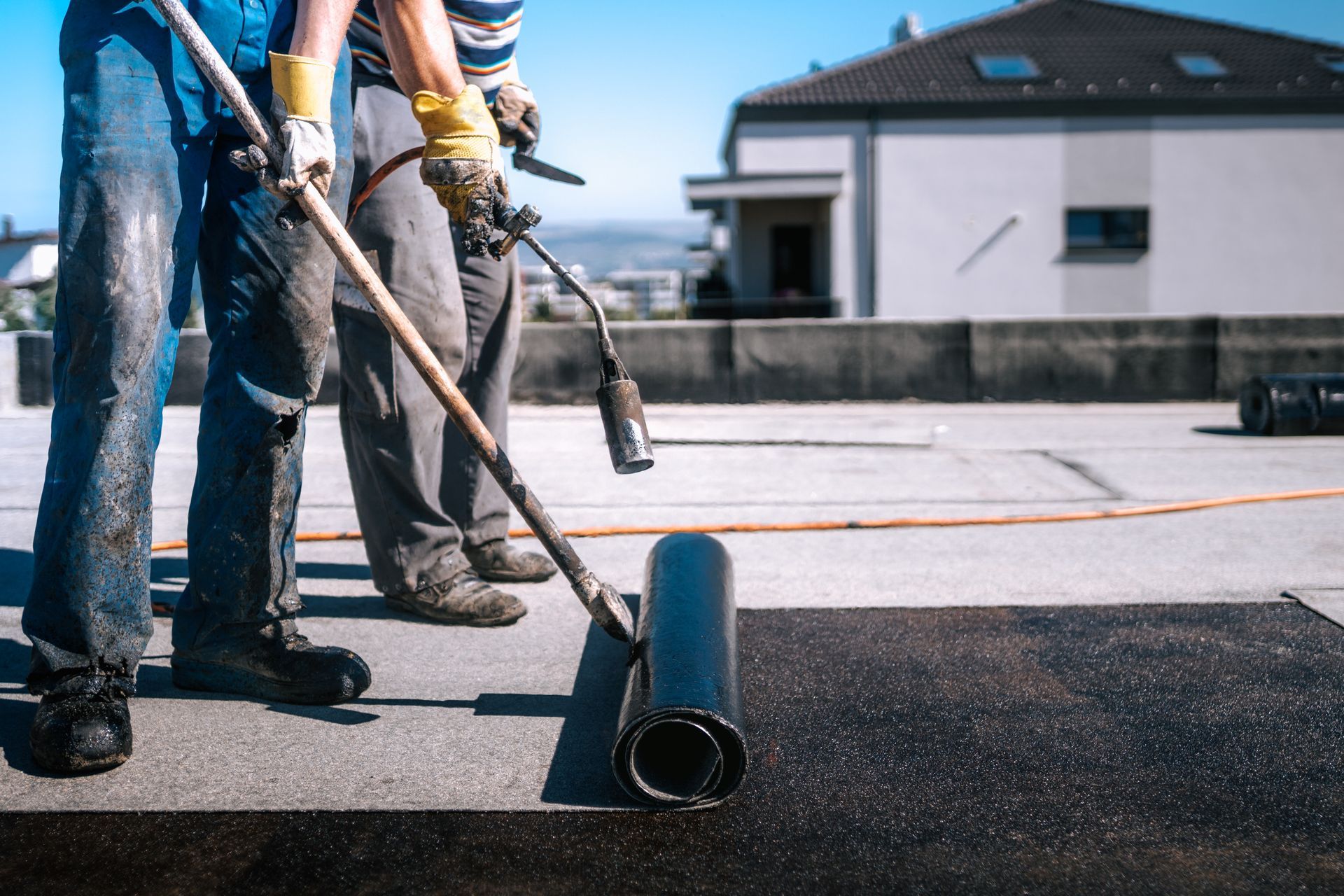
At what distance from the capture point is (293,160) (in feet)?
7.32

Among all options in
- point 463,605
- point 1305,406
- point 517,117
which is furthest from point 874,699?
point 1305,406

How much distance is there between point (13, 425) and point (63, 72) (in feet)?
20.8

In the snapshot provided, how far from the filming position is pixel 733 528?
4352 millimetres

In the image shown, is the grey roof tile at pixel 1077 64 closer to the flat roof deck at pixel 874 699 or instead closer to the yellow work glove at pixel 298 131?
the flat roof deck at pixel 874 699

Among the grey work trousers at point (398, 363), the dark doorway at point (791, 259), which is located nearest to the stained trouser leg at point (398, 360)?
the grey work trousers at point (398, 363)

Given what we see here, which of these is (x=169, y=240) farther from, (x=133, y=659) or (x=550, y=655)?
(x=550, y=655)

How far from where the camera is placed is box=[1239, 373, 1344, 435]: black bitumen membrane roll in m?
6.87

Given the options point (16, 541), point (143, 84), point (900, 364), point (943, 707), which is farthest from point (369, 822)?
point (900, 364)

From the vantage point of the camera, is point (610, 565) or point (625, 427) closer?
point (625, 427)

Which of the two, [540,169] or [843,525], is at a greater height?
[540,169]

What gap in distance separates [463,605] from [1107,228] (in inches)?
937

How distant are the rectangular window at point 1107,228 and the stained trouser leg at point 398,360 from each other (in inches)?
900

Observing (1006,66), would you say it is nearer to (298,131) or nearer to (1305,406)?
(1305,406)

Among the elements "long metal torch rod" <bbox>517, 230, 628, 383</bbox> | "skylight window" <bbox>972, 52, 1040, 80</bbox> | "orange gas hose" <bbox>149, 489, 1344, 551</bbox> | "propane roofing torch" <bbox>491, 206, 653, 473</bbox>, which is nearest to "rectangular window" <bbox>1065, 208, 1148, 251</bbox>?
"skylight window" <bbox>972, 52, 1040, 80</bbox>
